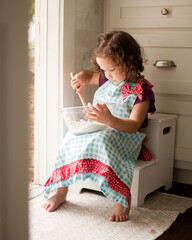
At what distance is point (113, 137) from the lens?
146 centimetres

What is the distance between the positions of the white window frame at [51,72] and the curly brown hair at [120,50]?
0.60ft

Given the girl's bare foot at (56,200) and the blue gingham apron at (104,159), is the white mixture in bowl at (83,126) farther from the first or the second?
the girl's bare foot at (56,200)

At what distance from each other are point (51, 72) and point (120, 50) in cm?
36

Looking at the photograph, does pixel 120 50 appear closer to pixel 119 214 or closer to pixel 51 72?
pixel 51 72

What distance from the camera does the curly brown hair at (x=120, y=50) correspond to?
1500 mm

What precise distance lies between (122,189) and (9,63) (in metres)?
1.06

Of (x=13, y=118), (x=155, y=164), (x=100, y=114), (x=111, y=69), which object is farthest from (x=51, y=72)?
(x=13, y=118)

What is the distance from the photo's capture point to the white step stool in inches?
60.2

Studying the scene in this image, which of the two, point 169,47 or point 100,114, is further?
point 169,47

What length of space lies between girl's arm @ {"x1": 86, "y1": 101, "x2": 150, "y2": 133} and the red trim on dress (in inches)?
6.5

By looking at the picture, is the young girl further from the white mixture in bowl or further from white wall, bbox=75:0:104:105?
white wall, bbox=75:0:104:105

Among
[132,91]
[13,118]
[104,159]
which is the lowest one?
[104,159]

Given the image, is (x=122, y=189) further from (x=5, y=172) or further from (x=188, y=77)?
(x=5, y=172)

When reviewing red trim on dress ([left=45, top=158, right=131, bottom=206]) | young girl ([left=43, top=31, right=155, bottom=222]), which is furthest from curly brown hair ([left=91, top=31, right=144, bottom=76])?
red trim on dress ([left=45, top=158, right=131, bottom=206])
